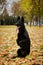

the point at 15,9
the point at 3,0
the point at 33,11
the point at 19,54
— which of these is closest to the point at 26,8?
the point at 33,11

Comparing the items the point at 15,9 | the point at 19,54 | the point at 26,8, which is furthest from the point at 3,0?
the point at 19,54

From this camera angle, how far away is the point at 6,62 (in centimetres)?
605

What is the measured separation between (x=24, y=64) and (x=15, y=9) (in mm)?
54316

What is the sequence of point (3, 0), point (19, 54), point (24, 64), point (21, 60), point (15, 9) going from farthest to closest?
point (15, 9) < point (3, 0) < point (19, 54) < point (21, 60) < point (24, 64)

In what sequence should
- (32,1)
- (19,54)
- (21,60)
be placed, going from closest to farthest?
(21,60)
(19,54)
(32,1)

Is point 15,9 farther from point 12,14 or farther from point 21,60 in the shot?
point 21,60

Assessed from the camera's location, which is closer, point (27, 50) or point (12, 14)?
point (27, 50)

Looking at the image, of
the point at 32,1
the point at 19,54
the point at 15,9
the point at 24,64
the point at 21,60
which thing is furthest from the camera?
the point at 15,9

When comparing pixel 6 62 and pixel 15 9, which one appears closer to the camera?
pixel 6 62

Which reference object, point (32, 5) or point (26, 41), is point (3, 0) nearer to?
point (32, 5)

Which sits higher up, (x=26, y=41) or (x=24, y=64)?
(x=26, y=41)

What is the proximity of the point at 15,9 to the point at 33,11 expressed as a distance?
1809cm

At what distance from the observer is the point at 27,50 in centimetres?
642

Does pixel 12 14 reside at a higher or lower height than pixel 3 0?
lower
